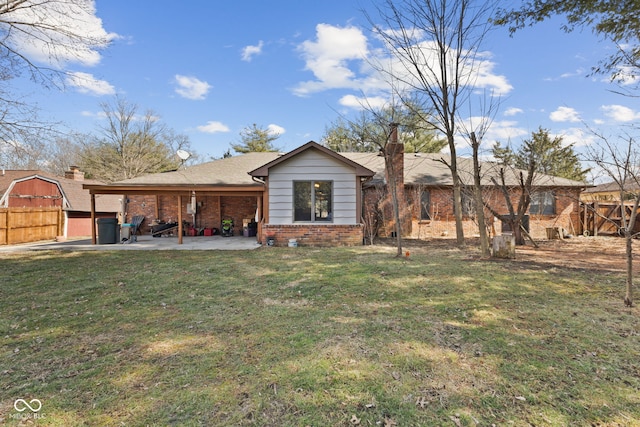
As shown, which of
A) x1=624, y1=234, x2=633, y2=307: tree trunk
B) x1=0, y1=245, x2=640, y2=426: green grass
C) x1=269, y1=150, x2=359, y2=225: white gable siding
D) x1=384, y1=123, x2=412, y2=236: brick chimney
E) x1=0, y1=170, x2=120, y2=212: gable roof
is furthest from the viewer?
x1=0, y1=170, x2=120, y2=212: gable roof

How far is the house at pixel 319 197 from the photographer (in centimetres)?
1077

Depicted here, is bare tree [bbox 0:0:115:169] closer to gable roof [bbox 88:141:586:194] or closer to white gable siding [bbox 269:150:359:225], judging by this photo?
gable roof [bbox 88:141:586:194]

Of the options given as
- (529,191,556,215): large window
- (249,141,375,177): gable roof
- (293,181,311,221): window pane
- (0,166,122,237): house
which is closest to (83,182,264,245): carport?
(249,141,375,177): gable roof

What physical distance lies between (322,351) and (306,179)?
8.15m

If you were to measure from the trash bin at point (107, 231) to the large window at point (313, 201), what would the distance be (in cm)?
704

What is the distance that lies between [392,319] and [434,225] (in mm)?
11421

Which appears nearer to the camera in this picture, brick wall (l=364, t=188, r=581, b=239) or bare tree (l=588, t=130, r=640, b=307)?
bare tree (l=588, t=130, r=640, b=307)

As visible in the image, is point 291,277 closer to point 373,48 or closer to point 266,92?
point 373,48

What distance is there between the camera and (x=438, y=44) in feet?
32.2

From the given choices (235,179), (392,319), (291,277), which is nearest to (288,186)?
(235,179)

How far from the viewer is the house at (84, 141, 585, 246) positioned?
10773 mm

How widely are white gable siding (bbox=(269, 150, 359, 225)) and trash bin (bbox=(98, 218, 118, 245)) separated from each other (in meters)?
6.16

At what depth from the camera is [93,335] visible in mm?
3605

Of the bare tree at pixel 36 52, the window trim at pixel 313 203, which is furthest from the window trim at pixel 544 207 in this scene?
the bare tree at pixel 36 52
